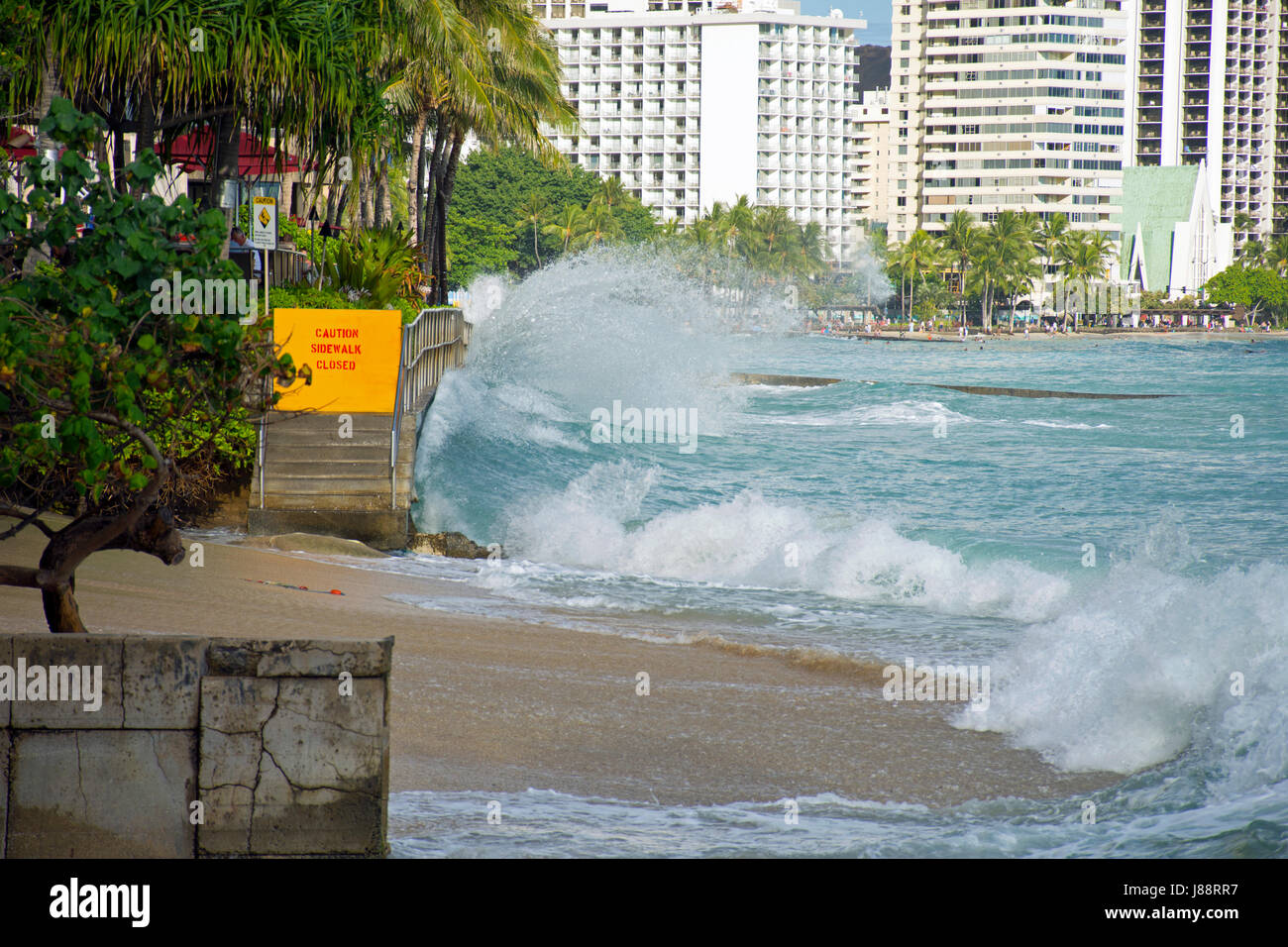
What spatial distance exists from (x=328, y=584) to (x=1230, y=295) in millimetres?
167401

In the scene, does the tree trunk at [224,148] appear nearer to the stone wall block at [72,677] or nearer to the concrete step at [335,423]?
the concrete step at [335,423]

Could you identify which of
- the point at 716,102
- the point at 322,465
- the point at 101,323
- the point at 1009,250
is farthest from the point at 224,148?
the point at 716,102

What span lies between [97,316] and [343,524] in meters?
10.5

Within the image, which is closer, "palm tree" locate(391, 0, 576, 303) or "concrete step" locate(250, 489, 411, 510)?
"concrete step" locate(250, 489, 411, 510)

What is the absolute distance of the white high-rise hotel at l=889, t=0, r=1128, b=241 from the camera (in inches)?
6831

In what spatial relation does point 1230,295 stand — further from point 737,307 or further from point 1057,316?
point 737,307

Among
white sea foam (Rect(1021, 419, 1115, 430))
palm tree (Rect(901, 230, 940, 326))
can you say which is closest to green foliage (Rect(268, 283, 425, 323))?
white sea foam (Rect(1021, 419, 1115, 430))

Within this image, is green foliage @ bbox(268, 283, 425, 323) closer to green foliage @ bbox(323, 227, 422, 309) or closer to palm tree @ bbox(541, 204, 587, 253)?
green foliage @ bbox(323, 227, 422, 309)

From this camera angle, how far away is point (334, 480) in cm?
1538

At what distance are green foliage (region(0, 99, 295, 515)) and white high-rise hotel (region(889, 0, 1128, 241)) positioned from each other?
181129mm

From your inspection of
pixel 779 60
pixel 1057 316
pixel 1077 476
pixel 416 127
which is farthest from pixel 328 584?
pixel 779 60

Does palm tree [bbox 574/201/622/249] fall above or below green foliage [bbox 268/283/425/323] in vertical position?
above

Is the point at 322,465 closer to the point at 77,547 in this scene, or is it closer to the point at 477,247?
the point at 77,547

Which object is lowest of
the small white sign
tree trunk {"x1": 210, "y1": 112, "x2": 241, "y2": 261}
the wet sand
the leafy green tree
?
the wet sand
